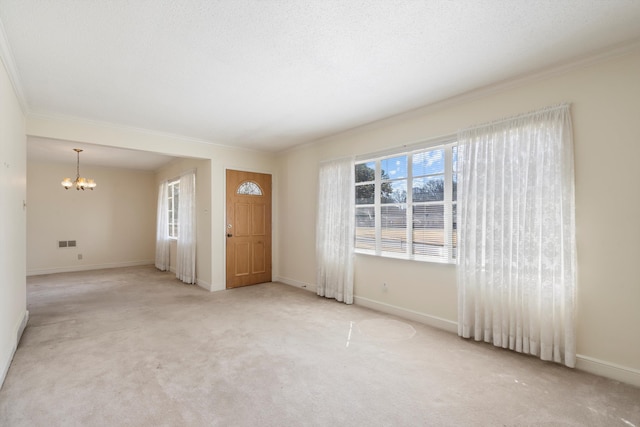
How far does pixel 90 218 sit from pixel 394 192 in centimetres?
790

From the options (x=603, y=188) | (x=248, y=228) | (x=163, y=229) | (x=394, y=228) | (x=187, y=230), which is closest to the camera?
(x=603, y=188)

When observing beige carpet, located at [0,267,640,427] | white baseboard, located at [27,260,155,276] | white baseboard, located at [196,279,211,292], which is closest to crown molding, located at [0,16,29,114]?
beige carpet, located at [0,267,640,427]

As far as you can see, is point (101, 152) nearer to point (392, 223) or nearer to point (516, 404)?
point (392, 223)

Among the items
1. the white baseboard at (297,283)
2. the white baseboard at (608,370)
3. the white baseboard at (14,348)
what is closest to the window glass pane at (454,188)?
the white baseboard at (608,370)

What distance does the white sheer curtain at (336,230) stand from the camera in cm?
464

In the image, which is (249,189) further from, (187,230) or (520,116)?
(520,116)

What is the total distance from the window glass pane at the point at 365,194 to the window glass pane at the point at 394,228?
26cm

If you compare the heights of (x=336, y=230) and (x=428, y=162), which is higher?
(x=428, y=162)

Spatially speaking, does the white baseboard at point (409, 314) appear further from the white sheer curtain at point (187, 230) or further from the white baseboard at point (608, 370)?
the white sheer curtain at point (187, 230)

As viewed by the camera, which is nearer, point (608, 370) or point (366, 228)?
point (608, 370)

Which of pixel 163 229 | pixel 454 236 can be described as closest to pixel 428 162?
pixel 454 236

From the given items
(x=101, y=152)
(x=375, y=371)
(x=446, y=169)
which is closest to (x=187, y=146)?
(x=101, y=152)

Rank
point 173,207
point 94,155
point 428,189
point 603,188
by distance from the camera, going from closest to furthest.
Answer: point 603,188, point 428,189, point 94,155, point 173,207

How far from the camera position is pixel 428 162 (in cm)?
379
